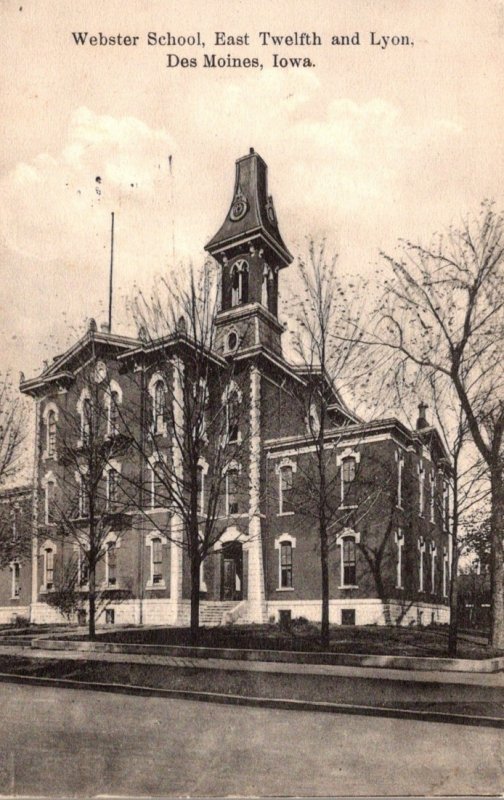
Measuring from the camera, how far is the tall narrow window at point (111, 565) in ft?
97.5

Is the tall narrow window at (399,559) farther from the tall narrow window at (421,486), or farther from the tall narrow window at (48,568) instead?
the tall narrow window at (48,568)

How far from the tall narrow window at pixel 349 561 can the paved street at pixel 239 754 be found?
17527mm

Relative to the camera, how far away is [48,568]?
31891 mm

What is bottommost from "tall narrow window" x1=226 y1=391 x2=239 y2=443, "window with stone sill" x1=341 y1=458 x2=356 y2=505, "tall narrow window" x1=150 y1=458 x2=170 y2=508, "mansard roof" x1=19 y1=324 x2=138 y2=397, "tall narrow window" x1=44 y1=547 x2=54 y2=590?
"tall narrow window" x1=44 y1=547 x2=54 y2=590

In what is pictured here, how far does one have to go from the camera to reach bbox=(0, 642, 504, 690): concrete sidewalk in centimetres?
1473

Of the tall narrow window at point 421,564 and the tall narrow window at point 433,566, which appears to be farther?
the tall narrow window at point 433,566

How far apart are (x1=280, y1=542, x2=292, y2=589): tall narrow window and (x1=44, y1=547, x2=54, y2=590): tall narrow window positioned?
9967 mm

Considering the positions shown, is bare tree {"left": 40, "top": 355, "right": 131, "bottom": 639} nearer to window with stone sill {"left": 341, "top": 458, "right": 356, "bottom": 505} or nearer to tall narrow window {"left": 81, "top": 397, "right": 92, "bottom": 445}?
tall narrow window {"left": 81, "top": 397, "right": 92, "bottom": 445}

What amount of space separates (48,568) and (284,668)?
18.3m

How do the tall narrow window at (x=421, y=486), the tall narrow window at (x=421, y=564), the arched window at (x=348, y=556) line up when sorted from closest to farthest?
the arched window at (x=348, y=556), the tall narrow window at (x=421, y=564), the tall narrow window at (x=421, y=486)

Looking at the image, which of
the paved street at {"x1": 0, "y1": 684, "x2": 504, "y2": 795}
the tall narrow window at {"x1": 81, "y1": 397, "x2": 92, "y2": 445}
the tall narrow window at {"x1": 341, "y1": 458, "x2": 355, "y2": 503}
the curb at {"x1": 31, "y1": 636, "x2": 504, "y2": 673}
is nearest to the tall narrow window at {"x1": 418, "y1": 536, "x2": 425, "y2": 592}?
the tall narrow window at {"x1": 341, "y1": 458, "x2": 355, "y2": 503}

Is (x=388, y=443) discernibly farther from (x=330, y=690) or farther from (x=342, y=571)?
(x=330, y=690)

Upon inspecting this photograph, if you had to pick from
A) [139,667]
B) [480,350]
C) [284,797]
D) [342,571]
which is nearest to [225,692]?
[139,667]

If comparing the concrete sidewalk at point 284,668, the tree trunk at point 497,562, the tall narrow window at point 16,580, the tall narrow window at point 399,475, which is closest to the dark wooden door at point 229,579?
the tall narrow window at point 399,475
